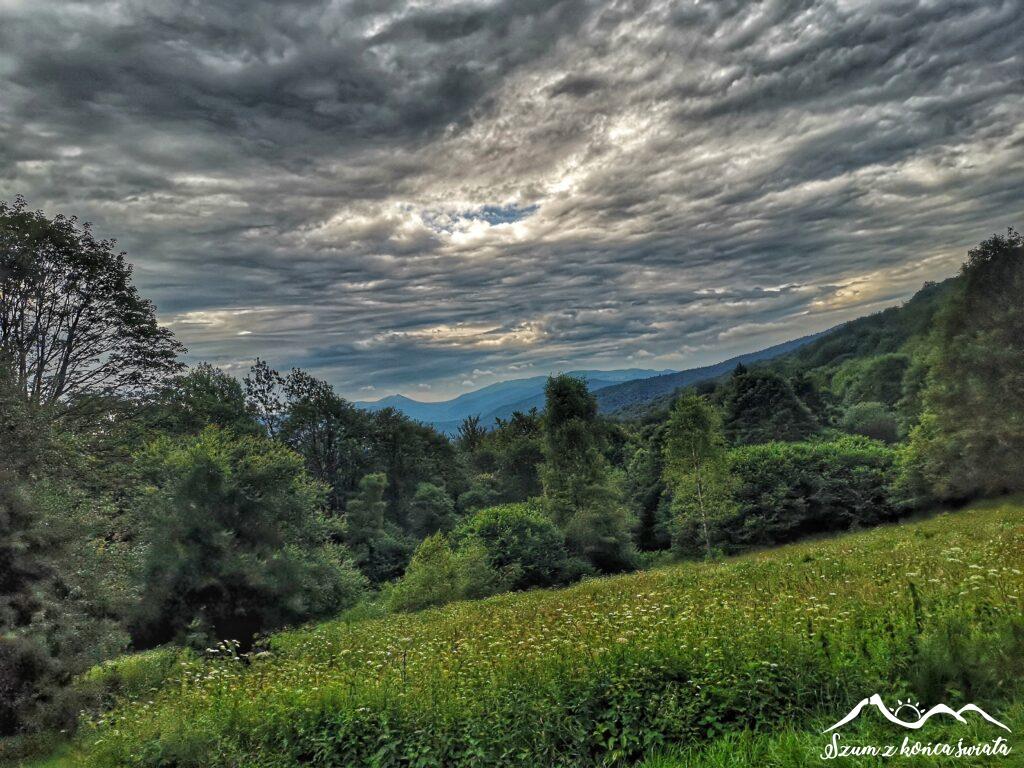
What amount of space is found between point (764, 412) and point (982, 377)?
30.2 meters

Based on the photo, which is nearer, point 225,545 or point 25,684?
point 25,684

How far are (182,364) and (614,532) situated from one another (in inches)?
1131

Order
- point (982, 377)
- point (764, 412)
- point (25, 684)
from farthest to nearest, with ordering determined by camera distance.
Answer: point (764, 412) → point (982, 377) → point (25, 684)

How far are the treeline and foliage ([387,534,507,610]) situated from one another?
0.38 ft

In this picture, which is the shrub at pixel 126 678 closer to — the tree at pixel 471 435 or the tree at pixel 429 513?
the tree at pixel 429 513

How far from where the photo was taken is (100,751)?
918 centimetres

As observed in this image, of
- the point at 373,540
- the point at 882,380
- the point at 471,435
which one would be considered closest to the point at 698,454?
the point at 373,540

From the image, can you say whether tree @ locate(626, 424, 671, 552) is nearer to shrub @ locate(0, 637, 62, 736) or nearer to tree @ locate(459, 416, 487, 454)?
shrub @ locate(0, 637, 62, 736)

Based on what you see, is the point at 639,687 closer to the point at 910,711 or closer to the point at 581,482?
the point at 910,711

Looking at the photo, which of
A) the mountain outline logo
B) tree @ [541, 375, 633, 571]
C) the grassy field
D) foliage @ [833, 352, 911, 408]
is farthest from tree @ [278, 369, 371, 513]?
foliage @ [833, 352, 911, 408]

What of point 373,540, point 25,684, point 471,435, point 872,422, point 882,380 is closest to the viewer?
point 25,684

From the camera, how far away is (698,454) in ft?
111

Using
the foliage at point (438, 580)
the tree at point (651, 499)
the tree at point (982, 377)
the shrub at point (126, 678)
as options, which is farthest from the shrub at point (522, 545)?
the tree at point (982, 377)

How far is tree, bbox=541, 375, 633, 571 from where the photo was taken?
3725 cm
